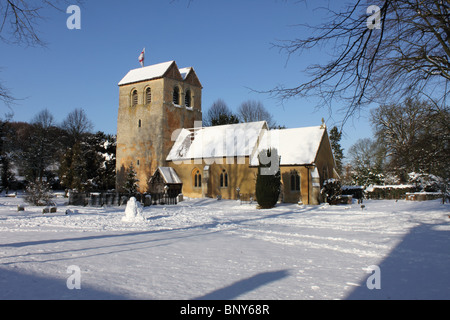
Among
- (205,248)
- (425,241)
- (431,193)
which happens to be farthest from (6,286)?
(431,193)

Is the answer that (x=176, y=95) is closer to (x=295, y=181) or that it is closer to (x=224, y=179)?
(x=224, y=179)

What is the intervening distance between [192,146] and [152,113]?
6427 mm

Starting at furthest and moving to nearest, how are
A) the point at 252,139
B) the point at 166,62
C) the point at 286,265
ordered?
the point at 166,62
the point at 252,139
the point at 286,265

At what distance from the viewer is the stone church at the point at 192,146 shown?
29.7 metres

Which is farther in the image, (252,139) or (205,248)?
(252,139)

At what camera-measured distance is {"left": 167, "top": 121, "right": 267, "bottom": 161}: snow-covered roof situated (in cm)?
3275

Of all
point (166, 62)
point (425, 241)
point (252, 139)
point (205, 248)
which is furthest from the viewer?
point (166, 62)

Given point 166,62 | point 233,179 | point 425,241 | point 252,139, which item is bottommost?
point 425,241

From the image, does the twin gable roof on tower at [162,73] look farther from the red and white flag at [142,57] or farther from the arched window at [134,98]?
the red and white flag at [142,57]

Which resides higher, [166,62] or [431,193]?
[166,62]

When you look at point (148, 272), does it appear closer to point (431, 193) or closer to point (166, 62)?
point (431, 193)

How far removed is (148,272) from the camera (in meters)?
6.40

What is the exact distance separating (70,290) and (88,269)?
127cm

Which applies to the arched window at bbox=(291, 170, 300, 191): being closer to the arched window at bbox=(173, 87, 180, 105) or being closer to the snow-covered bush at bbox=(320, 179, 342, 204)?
the snow-covered bush at bbox=(320, 179, 342, 204)
